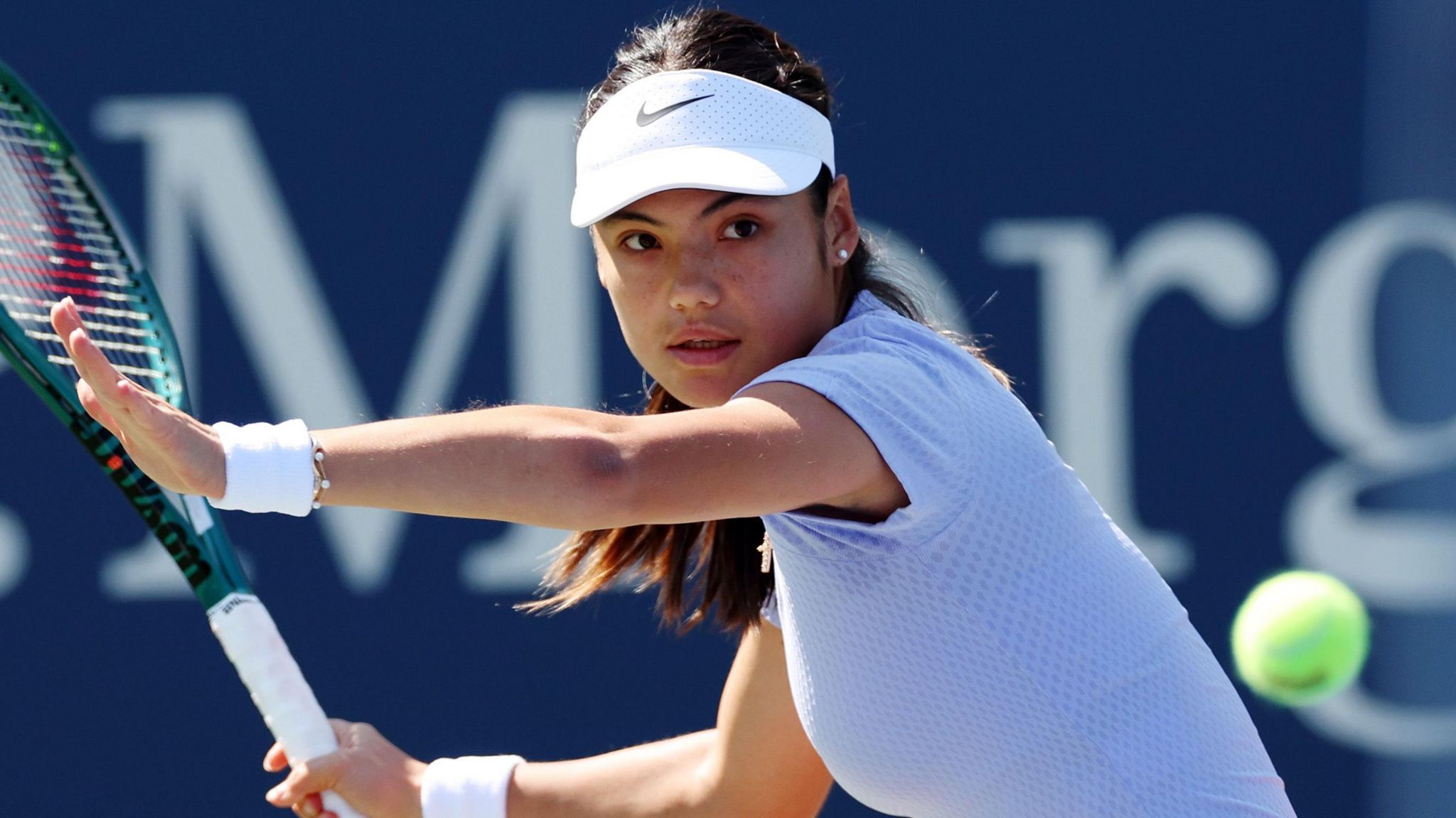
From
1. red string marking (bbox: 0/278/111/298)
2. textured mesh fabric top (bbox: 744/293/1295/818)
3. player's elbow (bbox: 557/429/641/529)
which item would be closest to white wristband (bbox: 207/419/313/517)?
player's elbow (bbox: 557/429/641/529)

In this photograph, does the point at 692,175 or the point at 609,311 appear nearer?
the point at 692,175

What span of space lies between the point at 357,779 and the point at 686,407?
0.60 metres

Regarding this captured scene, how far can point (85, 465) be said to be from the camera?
3.32 meters

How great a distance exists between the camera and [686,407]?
1938 mm

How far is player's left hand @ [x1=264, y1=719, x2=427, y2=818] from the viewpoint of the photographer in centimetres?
204

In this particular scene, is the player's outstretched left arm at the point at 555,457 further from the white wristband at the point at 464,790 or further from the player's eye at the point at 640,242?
the white wristband at the point at 464,790

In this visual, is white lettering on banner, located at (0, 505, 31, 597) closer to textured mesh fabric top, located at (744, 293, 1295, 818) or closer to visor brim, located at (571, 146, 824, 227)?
visor brim, located at (571, 146, 824, 227)

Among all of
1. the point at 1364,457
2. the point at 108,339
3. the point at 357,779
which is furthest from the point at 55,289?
the point at 1364,457

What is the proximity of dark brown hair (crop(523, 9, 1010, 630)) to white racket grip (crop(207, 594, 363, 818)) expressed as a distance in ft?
0.97

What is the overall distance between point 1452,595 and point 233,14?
2.54 m

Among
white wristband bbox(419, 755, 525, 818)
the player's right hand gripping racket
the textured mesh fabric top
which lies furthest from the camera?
white wristband bbox(419, 755, 525, 818)

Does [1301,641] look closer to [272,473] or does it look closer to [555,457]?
[555,457]

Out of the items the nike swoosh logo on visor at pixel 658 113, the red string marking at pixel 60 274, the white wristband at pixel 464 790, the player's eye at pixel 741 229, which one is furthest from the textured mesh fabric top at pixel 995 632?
the red string marking at pixel 60 274

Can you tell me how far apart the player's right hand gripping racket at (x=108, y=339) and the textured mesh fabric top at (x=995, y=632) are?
0.74m
